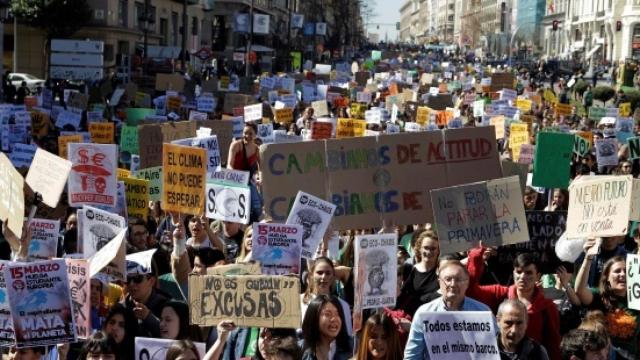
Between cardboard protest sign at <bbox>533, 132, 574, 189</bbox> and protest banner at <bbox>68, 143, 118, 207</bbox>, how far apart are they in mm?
4127

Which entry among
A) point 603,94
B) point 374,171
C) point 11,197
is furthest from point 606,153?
point 603,94

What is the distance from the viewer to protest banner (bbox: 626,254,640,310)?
6793mm

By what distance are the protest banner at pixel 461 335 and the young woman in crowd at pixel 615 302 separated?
4.88 ft

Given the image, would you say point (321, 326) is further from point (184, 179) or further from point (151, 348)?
point (184, 179)

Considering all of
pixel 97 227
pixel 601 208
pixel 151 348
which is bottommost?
pixel 151 348

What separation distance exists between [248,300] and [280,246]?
4.95 feet

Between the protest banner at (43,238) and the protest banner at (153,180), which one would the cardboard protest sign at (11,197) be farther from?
the protest banner at (153,180)

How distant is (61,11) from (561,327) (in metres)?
42.9

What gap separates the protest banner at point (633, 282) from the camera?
267 inches

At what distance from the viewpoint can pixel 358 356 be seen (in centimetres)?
614

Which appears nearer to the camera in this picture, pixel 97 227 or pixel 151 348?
pixel 151 348

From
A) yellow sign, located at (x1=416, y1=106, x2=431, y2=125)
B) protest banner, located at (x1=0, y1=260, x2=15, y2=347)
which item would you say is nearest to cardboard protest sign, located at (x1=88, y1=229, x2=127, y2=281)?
protest banner, located at (x1=0, y1=260, x2=15, y2=347)

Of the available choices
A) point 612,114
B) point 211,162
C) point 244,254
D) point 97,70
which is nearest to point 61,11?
point 97,70

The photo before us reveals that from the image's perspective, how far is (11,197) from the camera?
26.2 ft
